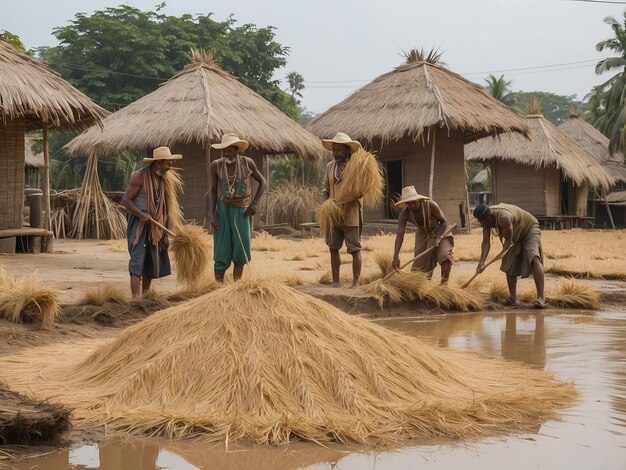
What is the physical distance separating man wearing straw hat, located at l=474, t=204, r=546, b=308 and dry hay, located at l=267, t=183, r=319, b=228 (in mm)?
11912

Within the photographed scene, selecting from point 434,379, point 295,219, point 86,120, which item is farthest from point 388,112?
point 434,379

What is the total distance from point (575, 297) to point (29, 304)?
15.8ft

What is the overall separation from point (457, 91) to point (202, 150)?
5587 millimetres

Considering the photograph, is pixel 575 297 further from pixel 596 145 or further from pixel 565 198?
pixel 596 145

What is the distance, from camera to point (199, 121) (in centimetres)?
1619

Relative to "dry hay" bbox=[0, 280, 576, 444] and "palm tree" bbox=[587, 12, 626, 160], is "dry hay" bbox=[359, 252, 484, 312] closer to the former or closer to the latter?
"dry hay" bbox=[0, 280, 576, 444]

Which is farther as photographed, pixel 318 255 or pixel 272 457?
pixel 318 255

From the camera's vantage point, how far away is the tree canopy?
92.7 ft

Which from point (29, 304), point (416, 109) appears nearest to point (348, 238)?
point (29, 304)

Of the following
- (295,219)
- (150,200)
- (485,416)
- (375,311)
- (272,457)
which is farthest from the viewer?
(295,219)

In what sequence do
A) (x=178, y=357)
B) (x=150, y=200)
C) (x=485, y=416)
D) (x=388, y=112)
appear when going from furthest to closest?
(x=388, y=112) → (x=150, y=200) → (x=178, y=357) → (x=485, y=416)

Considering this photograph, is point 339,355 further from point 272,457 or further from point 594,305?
point 594,305

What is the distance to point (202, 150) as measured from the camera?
17688 mm

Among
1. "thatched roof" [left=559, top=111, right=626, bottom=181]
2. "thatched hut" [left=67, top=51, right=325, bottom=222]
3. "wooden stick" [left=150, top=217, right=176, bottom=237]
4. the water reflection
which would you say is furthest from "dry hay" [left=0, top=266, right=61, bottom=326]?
"thatched roof" [left=559, top=111, right=626, bottom=181]
